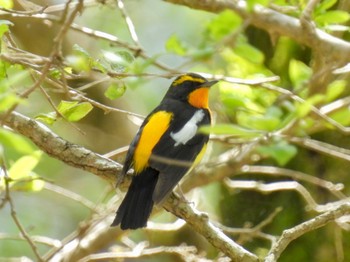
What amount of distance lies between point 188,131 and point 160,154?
0.27m

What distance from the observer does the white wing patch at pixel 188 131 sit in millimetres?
4344

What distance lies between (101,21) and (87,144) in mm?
1874

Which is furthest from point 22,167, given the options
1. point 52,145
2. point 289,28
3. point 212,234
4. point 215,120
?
point 215,120

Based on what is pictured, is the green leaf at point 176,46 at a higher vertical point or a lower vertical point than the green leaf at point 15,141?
higher

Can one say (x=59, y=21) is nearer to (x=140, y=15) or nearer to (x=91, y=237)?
(x=91, y=237)

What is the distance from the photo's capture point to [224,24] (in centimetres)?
241

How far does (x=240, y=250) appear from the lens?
11.8 feet

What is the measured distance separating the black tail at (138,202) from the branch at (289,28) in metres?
0.95

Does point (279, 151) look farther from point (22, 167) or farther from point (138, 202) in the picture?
point (138, 202)

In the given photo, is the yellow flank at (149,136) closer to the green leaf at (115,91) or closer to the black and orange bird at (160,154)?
the black and orange bird at (160,154)

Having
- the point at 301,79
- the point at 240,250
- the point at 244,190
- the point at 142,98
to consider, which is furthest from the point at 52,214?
the point at 301,79

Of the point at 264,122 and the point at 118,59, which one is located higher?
the point at 264,122

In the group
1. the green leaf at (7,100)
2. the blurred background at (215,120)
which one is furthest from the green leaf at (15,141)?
the blurred background at (215,120)

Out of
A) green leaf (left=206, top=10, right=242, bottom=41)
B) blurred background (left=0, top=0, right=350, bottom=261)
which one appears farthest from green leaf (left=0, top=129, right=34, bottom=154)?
green leaf (left=206, top=10, right=242, bottom=41)
